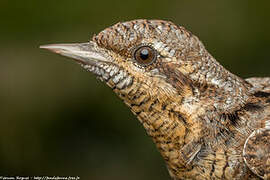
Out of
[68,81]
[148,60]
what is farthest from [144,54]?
[68,81]

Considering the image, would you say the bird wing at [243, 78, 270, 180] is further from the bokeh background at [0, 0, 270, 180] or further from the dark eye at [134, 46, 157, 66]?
the bokeh background at [0, 0, 270, 180]

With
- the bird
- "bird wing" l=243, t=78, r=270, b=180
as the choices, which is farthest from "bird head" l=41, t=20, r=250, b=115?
"bird wing" l=243, t=78, r=270, b=180

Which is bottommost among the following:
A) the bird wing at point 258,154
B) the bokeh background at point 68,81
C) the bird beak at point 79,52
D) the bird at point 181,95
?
the bird wing at point 258,154

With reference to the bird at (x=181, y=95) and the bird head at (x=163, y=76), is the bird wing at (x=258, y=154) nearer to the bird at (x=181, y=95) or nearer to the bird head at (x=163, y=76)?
the bird at (x=181, y=95)

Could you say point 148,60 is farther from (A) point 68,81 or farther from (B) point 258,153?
(A) point 68,81

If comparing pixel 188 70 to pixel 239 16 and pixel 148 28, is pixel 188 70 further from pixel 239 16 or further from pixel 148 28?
pixel 239 16

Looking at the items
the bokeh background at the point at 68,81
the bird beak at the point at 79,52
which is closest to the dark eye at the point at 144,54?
the bird beak at the point at 79,52
